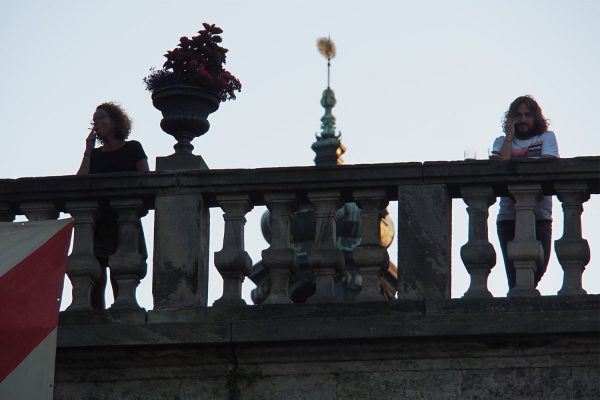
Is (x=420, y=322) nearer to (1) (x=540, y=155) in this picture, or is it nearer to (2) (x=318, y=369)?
(2) (x=318, y=369)

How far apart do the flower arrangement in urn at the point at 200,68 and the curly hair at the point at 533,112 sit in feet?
6.06

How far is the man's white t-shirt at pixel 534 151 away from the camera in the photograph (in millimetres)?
13250

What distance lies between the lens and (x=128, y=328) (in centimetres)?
1273

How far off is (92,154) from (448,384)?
10.2ft

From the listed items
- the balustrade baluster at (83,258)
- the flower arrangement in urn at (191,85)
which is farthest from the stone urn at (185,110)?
the balustrade baluster at (83,258)

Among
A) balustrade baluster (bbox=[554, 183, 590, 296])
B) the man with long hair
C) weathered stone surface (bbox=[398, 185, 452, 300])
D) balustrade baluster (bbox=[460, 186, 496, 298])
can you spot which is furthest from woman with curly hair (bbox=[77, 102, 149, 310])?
balustrade baluster (bbox=[554, 183, 590, 296])

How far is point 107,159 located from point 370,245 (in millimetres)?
2013

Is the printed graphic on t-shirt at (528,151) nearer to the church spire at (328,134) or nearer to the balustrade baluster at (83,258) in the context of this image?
the balustrade baluster at (83,258)

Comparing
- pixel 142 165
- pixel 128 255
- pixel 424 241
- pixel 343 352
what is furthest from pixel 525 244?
pixel 142 165

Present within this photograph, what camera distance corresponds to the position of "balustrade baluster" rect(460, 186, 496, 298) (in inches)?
506

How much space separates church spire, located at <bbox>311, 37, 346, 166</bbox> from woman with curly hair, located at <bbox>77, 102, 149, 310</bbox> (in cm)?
2512

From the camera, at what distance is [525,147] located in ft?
44.1

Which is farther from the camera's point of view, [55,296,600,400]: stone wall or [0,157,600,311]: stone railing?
[0,157,600,311]: stone railing

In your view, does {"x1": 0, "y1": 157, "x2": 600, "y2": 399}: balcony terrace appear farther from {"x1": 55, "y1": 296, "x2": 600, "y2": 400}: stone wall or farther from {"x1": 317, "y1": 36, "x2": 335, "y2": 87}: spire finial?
{"x1": 317, "y1": 36, "x2": 335, "y2": 87}: spire finial
